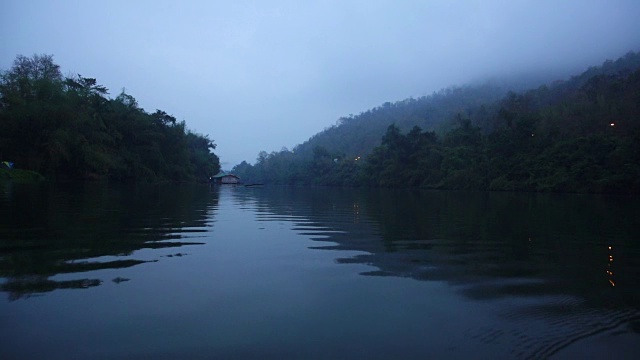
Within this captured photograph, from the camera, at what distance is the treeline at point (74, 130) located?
3475 centimetres

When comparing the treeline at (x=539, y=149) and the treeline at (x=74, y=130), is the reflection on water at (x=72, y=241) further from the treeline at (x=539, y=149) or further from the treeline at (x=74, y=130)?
the treeline at (x=539, y=149)

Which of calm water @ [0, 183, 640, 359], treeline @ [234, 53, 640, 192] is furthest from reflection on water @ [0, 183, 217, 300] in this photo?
treeline @ [234, 53, 640, 192]

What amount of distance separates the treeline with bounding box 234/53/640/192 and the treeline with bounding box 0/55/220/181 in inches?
1411

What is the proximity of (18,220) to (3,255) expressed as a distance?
3848 millimetres

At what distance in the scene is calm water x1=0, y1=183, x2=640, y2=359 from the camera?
268cm

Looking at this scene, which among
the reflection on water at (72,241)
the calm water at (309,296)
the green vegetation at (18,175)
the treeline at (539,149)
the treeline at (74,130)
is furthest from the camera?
the treeline at (539,149)

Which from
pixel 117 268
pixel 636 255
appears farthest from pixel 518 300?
pixel 117 268

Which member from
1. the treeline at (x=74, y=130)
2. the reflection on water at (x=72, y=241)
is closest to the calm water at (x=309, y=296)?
the reflection on water at (x=72, y=241)

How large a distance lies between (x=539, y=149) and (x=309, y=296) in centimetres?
4838

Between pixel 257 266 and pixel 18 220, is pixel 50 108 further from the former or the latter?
pixel 257 266

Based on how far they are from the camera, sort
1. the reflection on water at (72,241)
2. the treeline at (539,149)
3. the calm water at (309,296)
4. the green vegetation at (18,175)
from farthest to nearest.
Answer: the treeline at (539,149) → the green vegetation at (18,175) → the reflection on water at (72,241) → the calm water at (309,296)

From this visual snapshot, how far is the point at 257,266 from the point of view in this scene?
5.00 m

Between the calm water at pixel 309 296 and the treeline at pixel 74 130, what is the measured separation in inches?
1318

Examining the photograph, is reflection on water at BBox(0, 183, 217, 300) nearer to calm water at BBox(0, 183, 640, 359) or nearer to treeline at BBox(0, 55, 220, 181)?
calm water at BBox(0, 183, 640, 359)
